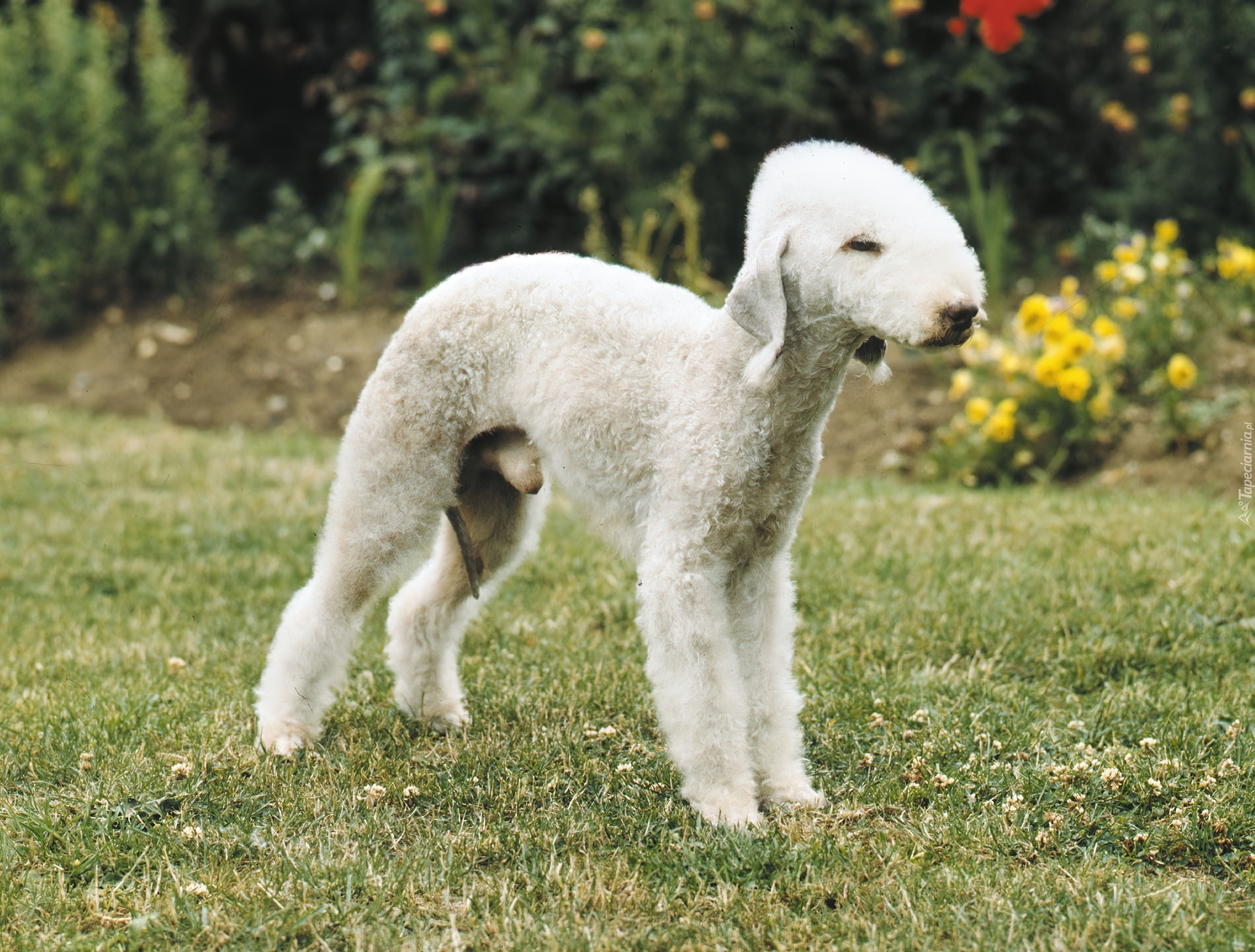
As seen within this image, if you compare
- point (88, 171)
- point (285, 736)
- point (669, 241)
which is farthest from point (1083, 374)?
point (88, 171)

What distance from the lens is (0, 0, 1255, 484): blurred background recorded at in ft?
18.9

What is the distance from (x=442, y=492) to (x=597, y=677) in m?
0.79

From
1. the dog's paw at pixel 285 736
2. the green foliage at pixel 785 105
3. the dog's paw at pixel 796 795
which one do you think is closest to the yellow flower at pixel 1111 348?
the green foliage at pixel 785 105

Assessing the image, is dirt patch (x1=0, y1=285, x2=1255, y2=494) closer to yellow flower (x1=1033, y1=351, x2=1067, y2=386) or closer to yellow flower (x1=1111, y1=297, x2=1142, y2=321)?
yellow flower (x1=1111, y1=297, x2=1142, y2=321)

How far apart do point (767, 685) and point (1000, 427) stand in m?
3.10

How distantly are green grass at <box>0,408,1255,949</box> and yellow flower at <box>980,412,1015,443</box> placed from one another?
77 centimetres

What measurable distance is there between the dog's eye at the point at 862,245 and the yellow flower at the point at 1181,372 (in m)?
3.60

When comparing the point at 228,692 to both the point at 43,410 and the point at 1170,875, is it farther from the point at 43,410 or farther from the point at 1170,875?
the point at 43,410

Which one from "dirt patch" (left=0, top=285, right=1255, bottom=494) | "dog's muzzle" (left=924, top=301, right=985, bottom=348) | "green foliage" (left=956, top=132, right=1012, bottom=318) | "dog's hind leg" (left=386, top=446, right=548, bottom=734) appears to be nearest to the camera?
"dog's muzzle" (left=924, top=301, right=985, bottom=348)

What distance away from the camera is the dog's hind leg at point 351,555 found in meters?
2.82

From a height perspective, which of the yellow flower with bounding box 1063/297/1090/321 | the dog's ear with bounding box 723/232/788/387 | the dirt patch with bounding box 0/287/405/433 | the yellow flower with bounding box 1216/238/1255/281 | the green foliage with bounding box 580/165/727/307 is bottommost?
the dirt patch with bounding box 0/287/405/433

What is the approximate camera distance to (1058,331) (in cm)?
530

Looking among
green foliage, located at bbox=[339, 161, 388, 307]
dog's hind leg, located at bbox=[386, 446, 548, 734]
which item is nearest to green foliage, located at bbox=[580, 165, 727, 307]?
green foliage, located at bbox=[339, 161, 388, 307]

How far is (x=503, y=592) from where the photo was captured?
4.14 metres
